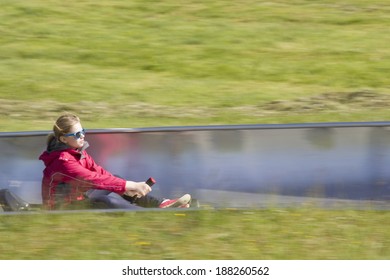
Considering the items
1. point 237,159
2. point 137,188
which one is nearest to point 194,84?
point 237,159

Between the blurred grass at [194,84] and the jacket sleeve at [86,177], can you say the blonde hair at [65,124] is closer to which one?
the jacket sleeve at [86,177]

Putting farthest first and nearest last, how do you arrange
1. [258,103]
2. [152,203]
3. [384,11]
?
[384,11] → [258,103] → [152,203]

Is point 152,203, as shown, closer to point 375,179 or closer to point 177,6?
point 375,179

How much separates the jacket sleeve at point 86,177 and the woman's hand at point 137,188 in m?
0.05

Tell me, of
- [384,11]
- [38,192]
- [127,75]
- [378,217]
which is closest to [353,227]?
[378,217]

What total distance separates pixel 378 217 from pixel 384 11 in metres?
11.2

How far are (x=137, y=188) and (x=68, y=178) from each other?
0.62 m

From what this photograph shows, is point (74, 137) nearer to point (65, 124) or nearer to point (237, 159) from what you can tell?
point (65, 124)

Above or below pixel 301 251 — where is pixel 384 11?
above

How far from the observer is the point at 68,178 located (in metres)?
7.91

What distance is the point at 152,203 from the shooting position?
815cm

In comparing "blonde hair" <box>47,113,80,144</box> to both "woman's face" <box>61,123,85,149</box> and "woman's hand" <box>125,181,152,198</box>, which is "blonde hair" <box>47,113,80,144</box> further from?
"woman's hand" <box>125,181,152,198</box>

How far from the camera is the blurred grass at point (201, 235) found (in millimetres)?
6379

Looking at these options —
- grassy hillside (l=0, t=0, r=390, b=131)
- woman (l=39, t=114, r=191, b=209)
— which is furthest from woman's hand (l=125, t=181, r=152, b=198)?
grassy hillside (l=0, t=0, r=390, b=131)
